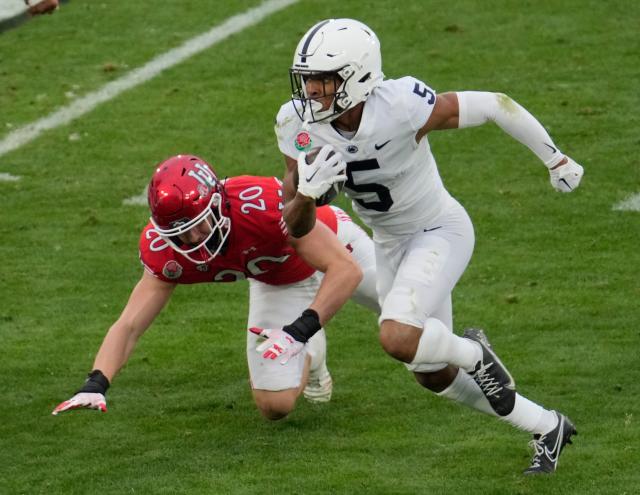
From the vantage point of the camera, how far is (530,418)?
17.3ft

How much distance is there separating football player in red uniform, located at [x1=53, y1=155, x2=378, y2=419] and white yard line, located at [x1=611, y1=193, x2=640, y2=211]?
2.48 meters

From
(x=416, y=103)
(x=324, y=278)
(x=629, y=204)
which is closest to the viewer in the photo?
(x=416, y=103)

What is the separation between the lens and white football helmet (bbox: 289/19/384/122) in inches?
203

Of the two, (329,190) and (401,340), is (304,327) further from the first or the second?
(329,190)

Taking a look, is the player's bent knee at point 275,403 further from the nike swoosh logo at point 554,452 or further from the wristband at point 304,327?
the nike swoosh logo at point 554,452

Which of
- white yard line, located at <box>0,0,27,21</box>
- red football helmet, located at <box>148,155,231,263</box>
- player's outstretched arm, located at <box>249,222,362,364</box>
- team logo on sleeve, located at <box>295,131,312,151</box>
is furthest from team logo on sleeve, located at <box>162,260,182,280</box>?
white yard line, located at <box>0,0,27,21</box>

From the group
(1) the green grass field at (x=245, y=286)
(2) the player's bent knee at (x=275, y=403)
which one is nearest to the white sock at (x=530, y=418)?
(1) the green grass field at (x=245, y=286)

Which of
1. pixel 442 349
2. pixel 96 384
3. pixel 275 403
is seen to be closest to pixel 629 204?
pixel 275 403

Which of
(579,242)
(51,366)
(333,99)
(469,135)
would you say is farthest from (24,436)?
(469,135)

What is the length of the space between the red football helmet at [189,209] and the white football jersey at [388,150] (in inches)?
14.7

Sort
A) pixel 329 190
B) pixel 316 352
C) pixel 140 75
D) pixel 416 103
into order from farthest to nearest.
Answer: pixel 140 75, pixel 316 352, pixel 416 103, pixel 329 190

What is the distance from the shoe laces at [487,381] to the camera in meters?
5.25

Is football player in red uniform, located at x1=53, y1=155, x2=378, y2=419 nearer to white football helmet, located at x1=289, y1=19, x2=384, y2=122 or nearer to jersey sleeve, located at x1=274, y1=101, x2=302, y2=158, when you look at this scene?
jersey sleeve, located at x1=274, y1=101, x2=302, y2=158

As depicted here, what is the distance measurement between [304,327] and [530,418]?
0.92 meters
